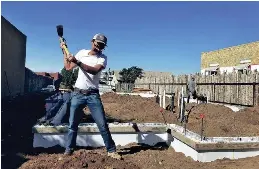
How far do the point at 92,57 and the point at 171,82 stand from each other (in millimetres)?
21390

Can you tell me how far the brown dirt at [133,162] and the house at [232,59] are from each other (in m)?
20.3

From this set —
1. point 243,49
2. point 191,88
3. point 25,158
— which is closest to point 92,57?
point 25,158

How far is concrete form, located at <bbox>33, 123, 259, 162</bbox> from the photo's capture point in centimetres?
492

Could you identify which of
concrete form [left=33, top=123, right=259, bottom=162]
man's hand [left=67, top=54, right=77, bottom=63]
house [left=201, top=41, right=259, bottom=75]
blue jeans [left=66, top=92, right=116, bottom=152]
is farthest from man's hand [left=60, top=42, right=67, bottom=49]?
house [left=201, top=41, right=259, bottom=75]

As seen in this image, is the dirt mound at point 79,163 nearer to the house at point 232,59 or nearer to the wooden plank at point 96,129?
the wooden plank at point 96,129

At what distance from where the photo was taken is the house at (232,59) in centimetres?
2756

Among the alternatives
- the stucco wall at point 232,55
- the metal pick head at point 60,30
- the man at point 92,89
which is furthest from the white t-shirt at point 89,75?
the stucco wall at point 232,55

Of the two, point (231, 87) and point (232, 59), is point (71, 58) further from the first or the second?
point (232, 59)

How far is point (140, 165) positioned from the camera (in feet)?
15.9

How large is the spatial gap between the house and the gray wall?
623 inches

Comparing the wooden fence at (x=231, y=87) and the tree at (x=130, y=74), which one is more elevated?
the tree at (x=130, y=74)

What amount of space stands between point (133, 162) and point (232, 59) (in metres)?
27.8

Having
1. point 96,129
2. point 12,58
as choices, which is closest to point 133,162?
point 96,129

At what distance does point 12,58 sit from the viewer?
2559 centimetres
